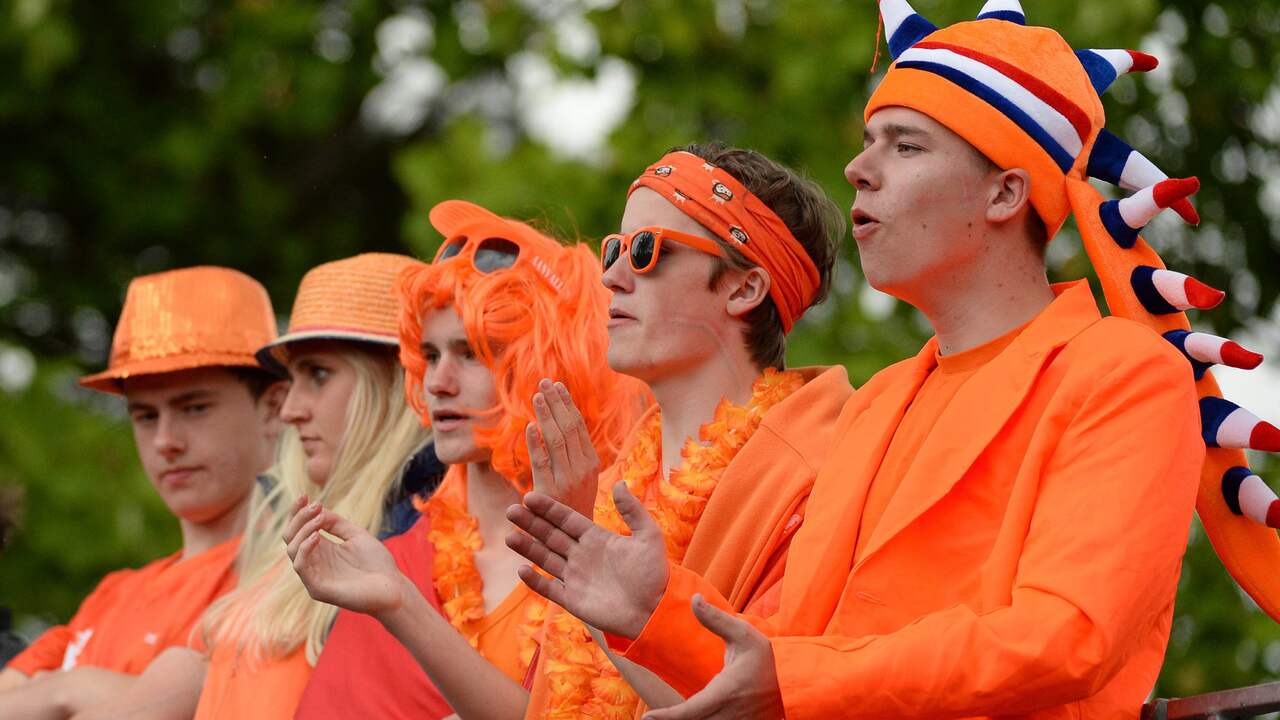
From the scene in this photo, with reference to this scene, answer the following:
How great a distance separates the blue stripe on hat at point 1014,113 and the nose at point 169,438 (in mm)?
3086

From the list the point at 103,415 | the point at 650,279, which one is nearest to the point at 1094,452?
the point at 650,279

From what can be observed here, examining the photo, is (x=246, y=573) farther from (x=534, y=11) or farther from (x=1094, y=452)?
(x=534, y=11)

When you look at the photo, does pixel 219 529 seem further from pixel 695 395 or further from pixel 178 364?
pixel 695 395

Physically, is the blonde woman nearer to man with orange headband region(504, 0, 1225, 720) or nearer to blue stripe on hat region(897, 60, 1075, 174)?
man with orange headband region(504, 0, 1225, 720)

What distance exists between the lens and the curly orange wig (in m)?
3.86

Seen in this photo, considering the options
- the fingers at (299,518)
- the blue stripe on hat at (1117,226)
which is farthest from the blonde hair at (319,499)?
the blue stripe on hat at (1117,226)

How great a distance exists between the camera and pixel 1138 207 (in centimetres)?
270

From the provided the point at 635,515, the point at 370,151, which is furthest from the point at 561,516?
the point at 370,151

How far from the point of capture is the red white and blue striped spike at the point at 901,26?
3.04 m

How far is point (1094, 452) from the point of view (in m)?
2.41

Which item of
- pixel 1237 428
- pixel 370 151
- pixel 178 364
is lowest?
pixel 1237 428

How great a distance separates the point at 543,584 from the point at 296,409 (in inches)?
83.3

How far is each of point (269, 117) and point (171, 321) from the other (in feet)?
12.9

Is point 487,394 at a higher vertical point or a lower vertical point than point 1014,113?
lower
